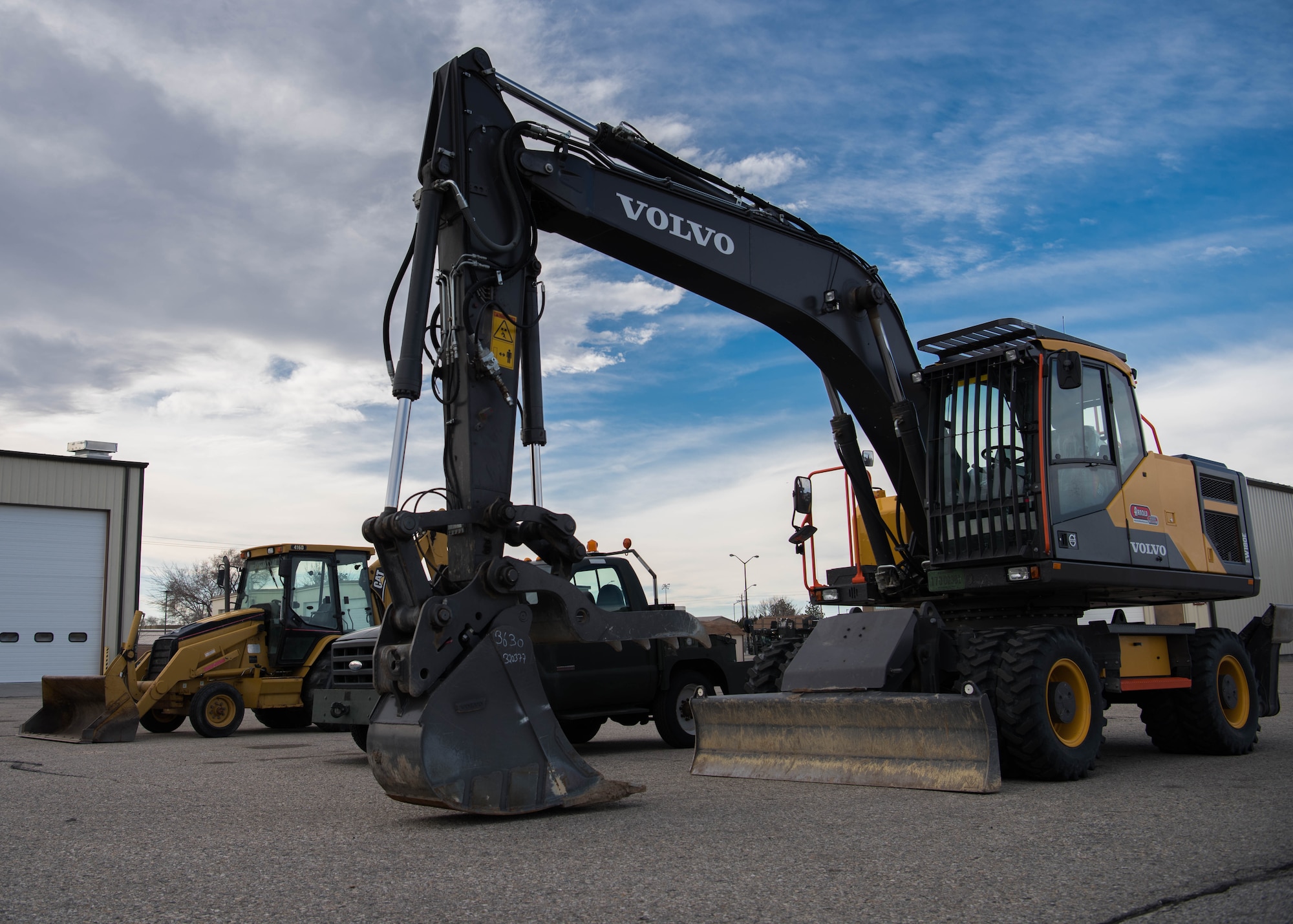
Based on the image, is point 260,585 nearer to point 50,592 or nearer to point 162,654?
point 162,654

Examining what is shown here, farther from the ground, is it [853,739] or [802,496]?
[802,496]

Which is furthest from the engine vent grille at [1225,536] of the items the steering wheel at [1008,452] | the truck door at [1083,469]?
the steering wheel at [1008,452]

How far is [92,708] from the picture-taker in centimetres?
1309

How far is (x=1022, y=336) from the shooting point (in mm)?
8328

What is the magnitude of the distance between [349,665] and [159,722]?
566 cm

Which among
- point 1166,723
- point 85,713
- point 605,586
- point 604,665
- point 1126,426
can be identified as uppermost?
point 1126,426

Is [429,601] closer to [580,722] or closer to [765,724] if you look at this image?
[765,724]

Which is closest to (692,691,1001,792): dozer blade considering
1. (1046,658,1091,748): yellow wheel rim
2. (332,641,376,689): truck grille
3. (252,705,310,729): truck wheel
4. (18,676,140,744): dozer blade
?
(1046,658,1091,748): yellow wheel rim

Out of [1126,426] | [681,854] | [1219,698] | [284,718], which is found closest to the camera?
[681,854]

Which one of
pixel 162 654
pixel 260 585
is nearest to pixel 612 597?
pixel 260 585

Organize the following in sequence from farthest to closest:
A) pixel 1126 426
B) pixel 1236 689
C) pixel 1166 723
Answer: pixel 1236 689, pixel 1166 723, pixel 1126 426

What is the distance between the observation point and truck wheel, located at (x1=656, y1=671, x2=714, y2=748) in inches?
425

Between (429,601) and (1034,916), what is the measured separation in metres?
3.27

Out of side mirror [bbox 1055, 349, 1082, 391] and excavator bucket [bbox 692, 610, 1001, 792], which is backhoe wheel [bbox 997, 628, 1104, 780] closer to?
excavator bucket [bbox 692, 610, 1001, 792]
